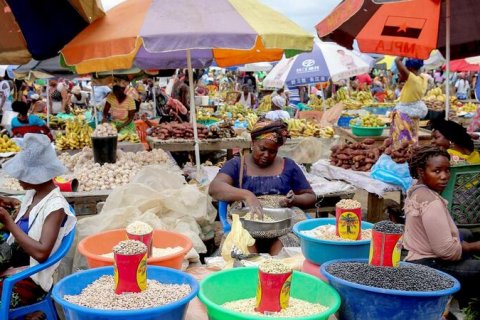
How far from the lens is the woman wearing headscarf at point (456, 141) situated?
4.59 m

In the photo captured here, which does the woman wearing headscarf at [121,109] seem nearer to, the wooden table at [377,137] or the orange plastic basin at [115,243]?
the wooden table at [377,137]

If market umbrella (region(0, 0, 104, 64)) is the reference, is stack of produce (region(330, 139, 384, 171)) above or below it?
below

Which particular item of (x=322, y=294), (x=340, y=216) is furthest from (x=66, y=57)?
(x=322, y=294)

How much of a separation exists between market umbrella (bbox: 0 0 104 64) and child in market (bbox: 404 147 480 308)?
2.78 m

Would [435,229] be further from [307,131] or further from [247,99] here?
[247,99]

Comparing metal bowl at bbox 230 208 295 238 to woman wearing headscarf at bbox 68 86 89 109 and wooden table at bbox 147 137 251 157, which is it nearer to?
wooden table at bbox 147 137 251 157

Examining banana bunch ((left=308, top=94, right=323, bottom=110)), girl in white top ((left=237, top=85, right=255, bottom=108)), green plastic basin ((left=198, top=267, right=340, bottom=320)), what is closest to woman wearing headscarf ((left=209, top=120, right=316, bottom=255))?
green plastic basin ((left=198, top=267, right=340, bottom=320))

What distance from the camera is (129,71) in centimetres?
1049

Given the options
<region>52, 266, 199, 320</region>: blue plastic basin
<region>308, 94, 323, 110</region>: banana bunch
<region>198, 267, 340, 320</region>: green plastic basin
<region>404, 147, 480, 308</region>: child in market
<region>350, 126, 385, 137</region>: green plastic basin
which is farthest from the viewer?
<region>308, 94, 323, 110</region>: banana bunch

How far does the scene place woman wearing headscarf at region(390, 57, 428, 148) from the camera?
6406 millimetres

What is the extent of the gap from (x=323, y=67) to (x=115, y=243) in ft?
27.6

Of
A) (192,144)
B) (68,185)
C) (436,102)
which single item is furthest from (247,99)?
(68,185)

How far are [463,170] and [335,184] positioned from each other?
1.37 m

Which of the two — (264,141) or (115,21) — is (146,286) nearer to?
(264,141)
